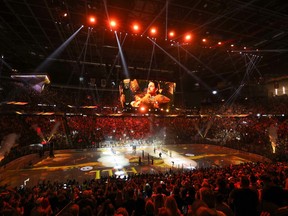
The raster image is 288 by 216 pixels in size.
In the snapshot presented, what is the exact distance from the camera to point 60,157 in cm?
2375

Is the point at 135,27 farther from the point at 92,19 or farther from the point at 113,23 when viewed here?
the point at 92,19

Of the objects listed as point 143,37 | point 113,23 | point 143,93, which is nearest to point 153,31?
point 143,37

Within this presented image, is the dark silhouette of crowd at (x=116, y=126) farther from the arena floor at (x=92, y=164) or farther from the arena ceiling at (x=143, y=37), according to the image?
the arena ceiling at (x=143, y=37)

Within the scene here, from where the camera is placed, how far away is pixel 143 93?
25359mm

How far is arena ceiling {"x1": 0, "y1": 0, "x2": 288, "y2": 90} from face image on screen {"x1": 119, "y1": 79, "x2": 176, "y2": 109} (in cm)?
115

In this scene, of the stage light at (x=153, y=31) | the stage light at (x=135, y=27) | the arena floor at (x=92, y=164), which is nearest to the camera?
the stage light at (x=135, y=27)

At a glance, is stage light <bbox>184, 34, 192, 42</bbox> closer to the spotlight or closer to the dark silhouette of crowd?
the spotlight

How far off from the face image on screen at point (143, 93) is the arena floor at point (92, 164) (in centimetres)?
655

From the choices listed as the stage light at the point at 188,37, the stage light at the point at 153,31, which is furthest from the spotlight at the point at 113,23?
the stage light at the point at 188,37

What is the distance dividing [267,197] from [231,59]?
79.6ft

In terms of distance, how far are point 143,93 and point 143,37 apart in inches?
377

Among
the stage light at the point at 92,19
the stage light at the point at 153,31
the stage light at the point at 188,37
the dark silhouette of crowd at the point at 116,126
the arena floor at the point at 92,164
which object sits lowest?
the arena floor at the point at 92,164

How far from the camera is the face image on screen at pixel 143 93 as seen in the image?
82.1ft

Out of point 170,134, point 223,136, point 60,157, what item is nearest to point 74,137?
point 60,157
